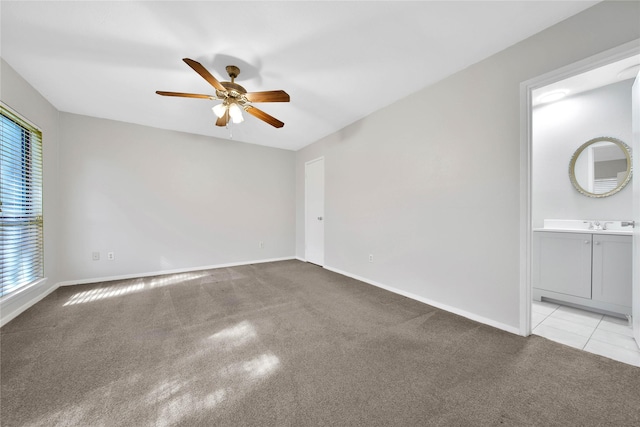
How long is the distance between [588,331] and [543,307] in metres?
0.55

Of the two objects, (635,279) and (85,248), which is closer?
(635,279)

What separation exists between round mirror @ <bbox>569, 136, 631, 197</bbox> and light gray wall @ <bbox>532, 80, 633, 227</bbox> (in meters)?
Answer: 0.06

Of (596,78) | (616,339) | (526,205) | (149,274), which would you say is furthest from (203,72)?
(616,339)

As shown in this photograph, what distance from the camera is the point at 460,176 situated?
7.90 ft

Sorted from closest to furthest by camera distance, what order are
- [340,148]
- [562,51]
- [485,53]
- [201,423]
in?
[201,423] → [562,51] → [485,53] → [340,148]

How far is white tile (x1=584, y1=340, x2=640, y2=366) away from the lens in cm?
166

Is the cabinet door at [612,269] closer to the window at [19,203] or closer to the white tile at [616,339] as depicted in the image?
the white tile at [616,339]

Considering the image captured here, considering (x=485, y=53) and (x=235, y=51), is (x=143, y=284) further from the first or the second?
(x=485, y=53)

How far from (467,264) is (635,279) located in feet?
3.72

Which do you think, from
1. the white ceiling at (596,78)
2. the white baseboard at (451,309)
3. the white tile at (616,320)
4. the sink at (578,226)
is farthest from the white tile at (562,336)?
the white ceiling at (596,78)

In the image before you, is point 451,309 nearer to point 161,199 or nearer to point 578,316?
point 578,316

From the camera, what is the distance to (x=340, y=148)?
13.2 feet

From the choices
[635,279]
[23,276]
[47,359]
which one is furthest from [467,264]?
[23,276]

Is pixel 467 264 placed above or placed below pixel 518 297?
above
